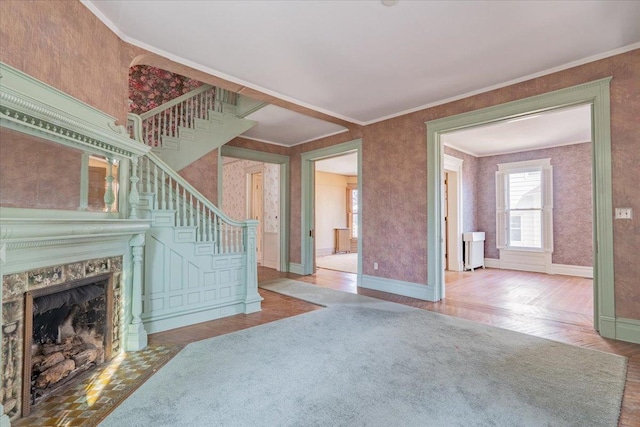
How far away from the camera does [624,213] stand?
2928 millimetres

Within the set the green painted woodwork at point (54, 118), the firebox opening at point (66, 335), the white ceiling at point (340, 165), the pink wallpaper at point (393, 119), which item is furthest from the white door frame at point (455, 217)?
the firebox opening at point (66, 335)

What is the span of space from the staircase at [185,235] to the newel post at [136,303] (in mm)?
258

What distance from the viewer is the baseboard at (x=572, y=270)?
6.14m

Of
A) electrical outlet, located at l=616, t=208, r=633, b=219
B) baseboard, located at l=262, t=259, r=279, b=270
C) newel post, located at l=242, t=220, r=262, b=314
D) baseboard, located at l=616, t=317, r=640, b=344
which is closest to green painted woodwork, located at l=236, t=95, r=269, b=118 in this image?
newel post, located at l=242, t=220, r=262, b=314

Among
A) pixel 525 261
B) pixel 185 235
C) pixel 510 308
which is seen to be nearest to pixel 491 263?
pixel 525 261

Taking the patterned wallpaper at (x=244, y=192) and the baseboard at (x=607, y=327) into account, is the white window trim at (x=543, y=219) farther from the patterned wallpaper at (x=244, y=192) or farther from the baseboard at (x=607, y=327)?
the patterned wallpaper at (x=244, y=192)

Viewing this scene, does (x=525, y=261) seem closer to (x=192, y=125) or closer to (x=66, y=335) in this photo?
(x=192, y=125)

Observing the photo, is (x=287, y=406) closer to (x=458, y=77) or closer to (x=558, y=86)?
(x=458, y=77)

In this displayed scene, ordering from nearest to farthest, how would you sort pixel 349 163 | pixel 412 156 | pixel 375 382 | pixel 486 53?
pixel 375 382, pixel 486 53, pixel 412 156, pixel 349 163

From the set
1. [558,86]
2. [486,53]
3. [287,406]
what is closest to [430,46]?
[486,53]

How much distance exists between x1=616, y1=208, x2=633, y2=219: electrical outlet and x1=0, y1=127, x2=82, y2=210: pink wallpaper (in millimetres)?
4644

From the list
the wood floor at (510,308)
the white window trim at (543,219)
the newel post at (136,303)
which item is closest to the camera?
the newel post at (136,303)

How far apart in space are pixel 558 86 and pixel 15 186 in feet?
15.3

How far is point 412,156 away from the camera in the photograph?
459 centimetres
